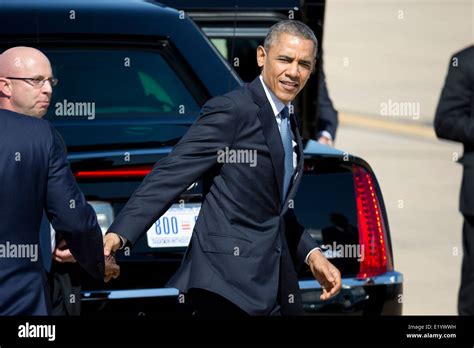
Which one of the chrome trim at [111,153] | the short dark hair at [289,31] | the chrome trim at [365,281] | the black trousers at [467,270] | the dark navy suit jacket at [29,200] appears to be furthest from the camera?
the black trousers at [467,270]

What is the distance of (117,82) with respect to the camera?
6.22m

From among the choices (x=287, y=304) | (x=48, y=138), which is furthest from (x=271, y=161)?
(x=48, y=138)

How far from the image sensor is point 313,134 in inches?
310

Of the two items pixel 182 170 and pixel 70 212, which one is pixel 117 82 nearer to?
pixel 182 170

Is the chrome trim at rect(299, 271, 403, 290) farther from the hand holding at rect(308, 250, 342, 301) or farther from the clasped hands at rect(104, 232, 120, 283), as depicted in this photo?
the clasped hands at rect(104, 232, 120, 283)

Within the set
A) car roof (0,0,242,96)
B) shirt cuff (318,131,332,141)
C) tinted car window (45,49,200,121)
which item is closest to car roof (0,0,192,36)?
car roof (0,0,242,96)

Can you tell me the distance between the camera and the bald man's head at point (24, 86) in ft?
14.4

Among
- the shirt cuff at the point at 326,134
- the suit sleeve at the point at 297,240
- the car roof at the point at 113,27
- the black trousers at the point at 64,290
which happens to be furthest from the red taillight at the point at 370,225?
the shirt cuff at the point at 326,134

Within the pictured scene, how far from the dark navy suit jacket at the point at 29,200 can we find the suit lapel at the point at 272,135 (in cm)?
71

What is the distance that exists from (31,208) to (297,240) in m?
1.25

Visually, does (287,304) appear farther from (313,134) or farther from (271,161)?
(313,134)

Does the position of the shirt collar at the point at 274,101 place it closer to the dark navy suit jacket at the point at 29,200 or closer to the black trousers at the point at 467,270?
the dark navy suit jacket at the point at 29,200

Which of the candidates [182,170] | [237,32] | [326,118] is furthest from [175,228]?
[326,118]

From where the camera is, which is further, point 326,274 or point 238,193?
point 326,274
